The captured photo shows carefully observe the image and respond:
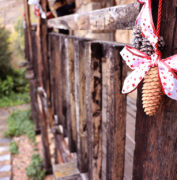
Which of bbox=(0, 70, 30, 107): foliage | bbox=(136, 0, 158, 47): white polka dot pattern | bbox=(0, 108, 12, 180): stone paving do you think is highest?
bbox=(136, 0, 158, 47): white polka dot pattern

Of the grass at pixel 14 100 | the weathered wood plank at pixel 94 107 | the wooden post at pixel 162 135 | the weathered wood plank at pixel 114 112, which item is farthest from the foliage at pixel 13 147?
the wooden post at pixel 162 135

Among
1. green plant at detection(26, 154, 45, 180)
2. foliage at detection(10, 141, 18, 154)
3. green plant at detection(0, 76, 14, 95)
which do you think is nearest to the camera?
green plant at detection(26, 154, 45, 180)

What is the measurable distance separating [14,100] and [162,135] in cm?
1097

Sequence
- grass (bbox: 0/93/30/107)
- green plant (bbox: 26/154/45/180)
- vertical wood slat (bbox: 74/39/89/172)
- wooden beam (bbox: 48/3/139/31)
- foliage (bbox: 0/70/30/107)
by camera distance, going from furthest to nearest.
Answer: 1. foliage (bbox: 0/70/30/107)
2. grass (bbox: 0/93/30/107)
3. green plant (bbox: 26/154/45/180)
4. vertical wood slat (bbox: 74/39/89/172)
5. wooden beam (bbox: 48/3/139/31)

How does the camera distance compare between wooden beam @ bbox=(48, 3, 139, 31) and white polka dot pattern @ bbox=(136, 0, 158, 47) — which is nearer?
white polka dot pattern @ bbox=(136, 0, 158, 47)

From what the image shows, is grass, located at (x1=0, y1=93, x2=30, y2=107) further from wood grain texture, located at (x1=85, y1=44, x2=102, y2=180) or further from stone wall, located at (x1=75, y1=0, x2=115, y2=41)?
wood grain texture, located at (x1=85, y1=44, x2=102, y2=180)

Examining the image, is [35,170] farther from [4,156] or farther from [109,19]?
[109,19]

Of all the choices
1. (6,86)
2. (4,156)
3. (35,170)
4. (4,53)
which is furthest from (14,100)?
(35,170)

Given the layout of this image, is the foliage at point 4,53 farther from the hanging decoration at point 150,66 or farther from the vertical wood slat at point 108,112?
the hanging decoration at point 150,66

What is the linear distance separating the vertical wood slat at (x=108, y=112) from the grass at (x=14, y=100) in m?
9.91

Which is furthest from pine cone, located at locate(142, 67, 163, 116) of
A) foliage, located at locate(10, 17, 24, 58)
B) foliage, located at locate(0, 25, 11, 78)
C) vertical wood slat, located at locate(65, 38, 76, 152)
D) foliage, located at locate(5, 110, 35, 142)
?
foliage, located at locate(10, 17, 24, 58)

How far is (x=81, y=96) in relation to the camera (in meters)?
1.35

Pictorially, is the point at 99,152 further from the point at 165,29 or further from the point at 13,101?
the point at 13,101

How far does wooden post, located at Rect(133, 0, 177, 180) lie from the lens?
60cm
